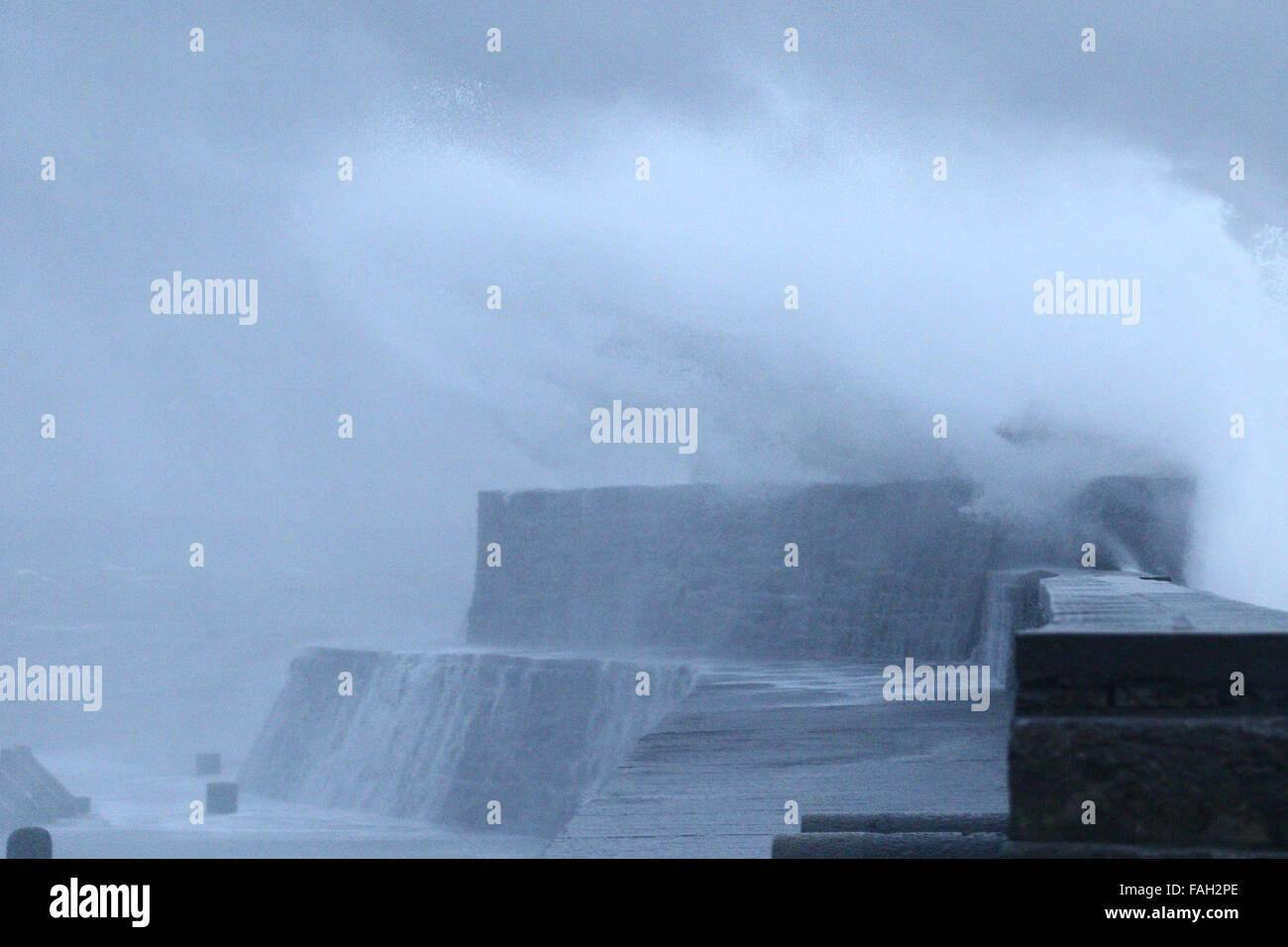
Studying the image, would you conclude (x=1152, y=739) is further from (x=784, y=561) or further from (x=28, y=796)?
(x=28, y=796)

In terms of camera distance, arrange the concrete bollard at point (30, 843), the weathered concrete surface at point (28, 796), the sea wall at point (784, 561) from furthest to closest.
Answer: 1. the weathered concrete surface at point (28, 796)
2. the sea wall at point (784, 561)
3. the concrete bollard at point (30, 843)

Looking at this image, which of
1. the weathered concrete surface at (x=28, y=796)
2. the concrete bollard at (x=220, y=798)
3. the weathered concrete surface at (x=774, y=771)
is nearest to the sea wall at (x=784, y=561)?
the weathered concrete surface at (x=774, y=771)

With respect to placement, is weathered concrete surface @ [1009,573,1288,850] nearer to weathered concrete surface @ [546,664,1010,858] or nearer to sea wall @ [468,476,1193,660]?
weathered concrete surface @ [546,664,1010,858]

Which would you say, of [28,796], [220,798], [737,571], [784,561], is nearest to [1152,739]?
[784,561]

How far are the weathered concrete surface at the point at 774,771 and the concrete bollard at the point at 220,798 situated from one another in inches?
403

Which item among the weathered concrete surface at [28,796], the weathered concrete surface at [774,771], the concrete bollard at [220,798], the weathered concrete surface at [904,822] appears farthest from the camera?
the weathered concrete surface at [28,796]

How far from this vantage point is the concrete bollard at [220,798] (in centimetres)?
1909

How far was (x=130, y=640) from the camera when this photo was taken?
51688 millimetres

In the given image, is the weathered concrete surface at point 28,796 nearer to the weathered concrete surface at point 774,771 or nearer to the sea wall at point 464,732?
the sea wall at point 464,732

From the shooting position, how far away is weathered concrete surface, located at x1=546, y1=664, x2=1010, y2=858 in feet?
18.0

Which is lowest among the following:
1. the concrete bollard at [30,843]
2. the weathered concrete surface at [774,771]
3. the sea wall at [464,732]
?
the sea wall at [464,732]
